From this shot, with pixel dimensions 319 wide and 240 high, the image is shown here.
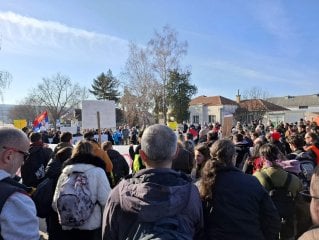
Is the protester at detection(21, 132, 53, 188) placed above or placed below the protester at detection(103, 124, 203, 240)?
below

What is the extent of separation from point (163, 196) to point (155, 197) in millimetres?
52

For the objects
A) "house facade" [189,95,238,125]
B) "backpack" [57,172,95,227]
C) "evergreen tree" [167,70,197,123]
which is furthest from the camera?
"house facade" [189,95,238,125]

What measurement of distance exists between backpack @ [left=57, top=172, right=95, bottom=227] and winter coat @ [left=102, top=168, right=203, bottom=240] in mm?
1337

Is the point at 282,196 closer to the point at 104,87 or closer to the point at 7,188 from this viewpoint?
the point at 7,188

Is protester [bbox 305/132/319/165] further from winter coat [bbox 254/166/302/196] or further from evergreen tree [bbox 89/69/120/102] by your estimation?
evergreen tree [bbox 89/69/120/102]

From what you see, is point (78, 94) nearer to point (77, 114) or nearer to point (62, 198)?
point (77, 114)

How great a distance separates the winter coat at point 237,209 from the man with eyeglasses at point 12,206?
1665 mm

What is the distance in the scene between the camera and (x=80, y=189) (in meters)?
4.10

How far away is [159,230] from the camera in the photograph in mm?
2475

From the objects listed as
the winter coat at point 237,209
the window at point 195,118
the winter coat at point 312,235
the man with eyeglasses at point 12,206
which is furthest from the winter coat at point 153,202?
the window at point 195,118

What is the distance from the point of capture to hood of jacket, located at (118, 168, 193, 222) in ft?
8.26

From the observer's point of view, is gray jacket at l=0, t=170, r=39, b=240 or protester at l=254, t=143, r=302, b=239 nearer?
gray jacket at l=0, t=170, r=39, b=240

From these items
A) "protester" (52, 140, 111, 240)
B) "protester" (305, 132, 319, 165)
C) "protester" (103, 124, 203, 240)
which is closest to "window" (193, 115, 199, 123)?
"protester" (305, 132, 319, 165)

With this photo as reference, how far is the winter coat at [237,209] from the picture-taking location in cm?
356
